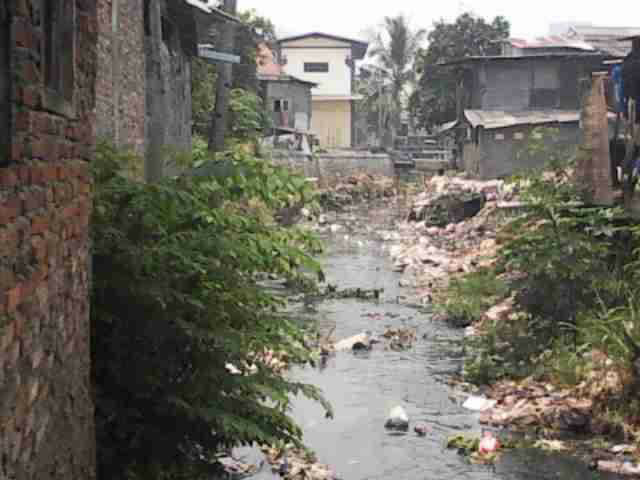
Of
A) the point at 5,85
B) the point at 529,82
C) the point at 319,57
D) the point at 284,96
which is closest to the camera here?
the point at 5,85

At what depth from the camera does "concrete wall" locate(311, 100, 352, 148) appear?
53.2m

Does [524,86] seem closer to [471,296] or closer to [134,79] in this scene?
[471,296]

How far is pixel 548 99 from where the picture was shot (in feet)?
109

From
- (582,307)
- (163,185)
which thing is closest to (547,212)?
(582,307)

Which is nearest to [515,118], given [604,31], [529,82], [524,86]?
[524,86]

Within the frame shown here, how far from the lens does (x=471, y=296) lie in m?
13.8

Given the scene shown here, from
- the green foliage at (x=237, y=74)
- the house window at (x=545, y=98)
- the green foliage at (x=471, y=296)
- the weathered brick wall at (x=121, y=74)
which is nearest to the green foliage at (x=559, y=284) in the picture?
the green foliage at (x=471, y=296)

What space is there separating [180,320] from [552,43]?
3243 cm

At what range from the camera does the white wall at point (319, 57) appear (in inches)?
2144

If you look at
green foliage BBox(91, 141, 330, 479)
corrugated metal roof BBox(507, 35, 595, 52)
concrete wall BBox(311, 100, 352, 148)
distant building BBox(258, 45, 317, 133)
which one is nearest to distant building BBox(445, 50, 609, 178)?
corrugated metal roof BBox(507, 35, 595, 52)

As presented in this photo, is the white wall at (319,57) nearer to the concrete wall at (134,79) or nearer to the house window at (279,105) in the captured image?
the house window at (279,105)

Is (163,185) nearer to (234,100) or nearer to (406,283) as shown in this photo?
(406,283)

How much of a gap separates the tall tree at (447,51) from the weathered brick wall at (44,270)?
34.5 meters

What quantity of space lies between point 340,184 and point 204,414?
99.3 ft
